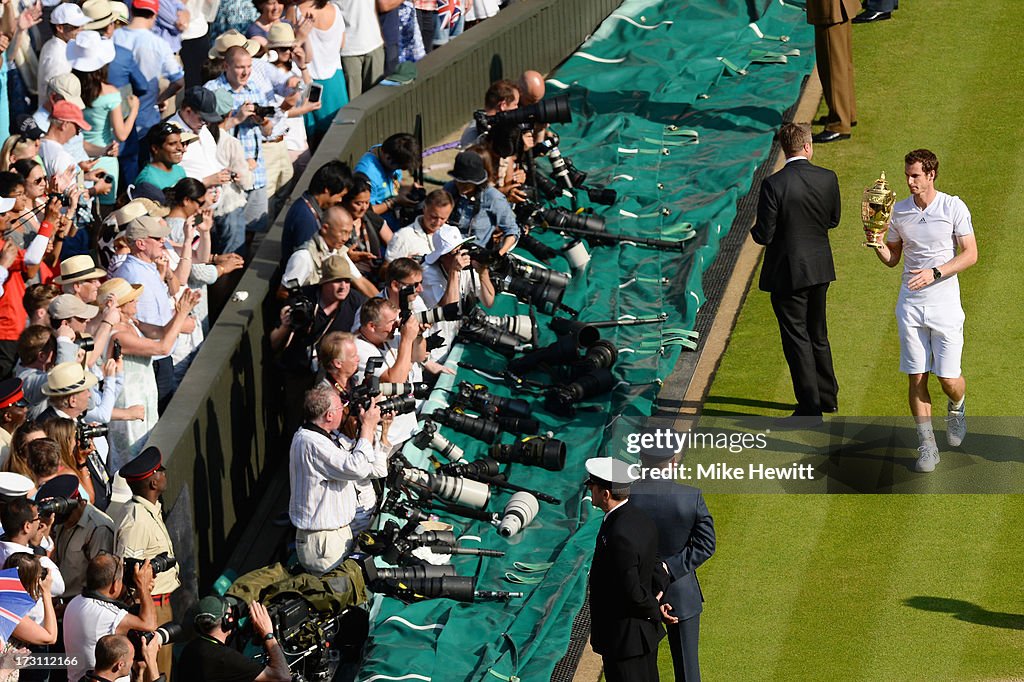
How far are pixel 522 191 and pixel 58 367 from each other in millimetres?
5299

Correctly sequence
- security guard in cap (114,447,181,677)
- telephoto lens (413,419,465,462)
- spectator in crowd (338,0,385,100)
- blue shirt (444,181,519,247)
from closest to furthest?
security guard in cap (114,447,181,677) < telephoto lens (413,419,465,462) < blue shirt (444,181,519,247) < spectator in crowd (338,0,385,100)

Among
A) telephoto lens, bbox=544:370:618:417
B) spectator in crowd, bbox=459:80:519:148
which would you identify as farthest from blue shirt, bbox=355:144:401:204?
telephoto lens, bbox=544:370:618:417

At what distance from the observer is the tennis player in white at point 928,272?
957 centimetres

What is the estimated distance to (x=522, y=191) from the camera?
1308cm

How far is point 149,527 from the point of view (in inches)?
328

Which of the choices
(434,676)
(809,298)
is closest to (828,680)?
(434,676)

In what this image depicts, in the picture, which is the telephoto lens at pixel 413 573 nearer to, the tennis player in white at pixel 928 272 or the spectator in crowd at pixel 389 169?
the tennis player in white at pixel 928 272

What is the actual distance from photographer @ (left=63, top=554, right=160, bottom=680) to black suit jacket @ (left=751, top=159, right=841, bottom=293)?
4570 mm

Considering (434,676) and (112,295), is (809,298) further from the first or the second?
(112,295)

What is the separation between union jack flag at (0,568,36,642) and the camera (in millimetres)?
7391

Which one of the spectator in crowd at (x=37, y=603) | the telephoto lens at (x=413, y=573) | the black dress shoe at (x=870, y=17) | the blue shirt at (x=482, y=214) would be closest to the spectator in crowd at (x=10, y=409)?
the spectator in crowd at (x=37, y=603)

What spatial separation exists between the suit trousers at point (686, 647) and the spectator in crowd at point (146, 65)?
644cm

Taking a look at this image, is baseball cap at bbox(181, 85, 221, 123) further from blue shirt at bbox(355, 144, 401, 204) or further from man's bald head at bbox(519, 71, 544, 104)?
man's bald head at bbox(519, 71, 544, 104)

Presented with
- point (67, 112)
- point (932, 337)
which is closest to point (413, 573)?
point (932, 337)
